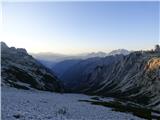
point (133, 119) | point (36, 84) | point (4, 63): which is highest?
point (4, 63)

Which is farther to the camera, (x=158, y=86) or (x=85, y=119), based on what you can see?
(x=158, y=86)

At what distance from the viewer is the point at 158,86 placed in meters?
200

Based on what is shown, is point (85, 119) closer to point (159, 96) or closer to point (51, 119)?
point (51, 119)

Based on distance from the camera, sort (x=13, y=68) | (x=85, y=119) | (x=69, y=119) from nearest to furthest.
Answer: (x=69, y=119), (x=85, y=119), (x=13, y=68)

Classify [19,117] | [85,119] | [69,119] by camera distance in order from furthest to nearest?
1. [85,119]
2. [69,119]
3. [19,117]

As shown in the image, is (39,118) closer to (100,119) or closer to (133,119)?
(100,119)

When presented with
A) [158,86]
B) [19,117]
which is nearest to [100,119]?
[19,117]

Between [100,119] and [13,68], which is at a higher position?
[13,68]

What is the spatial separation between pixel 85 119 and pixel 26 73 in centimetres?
15206

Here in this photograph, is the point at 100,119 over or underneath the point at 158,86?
underneath

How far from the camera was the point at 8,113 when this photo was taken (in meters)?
35.6

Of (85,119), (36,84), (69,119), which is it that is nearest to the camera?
(69,119)

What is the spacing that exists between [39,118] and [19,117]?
2271 mm

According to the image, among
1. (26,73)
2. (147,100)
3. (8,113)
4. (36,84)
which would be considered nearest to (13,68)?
(26,73)
